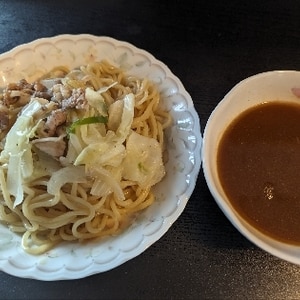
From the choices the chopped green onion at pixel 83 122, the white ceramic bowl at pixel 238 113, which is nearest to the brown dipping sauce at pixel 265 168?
the white ceramic bowl at pixel 238 113

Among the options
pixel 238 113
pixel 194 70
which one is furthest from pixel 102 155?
pixel 194 70

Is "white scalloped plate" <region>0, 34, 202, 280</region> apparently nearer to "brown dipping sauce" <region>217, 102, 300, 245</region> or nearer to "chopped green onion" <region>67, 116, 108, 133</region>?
"brown dipping sauce" <region>217, 102, 300, 245</region>

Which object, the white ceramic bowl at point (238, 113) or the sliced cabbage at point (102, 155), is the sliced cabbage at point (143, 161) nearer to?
the sliced cabbage at point (102, 155)

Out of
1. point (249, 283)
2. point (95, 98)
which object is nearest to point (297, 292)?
point (249, 283)

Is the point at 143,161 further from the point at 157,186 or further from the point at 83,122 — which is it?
the point at 83,122

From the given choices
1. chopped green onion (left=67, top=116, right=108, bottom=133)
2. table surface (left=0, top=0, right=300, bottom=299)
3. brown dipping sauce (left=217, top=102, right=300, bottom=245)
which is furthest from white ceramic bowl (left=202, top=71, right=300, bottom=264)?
chopped green onion (left=67, top=116, right=108, bottom=133)

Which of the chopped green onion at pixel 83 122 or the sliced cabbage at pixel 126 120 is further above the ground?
the chopped green onion at pixel 83 122

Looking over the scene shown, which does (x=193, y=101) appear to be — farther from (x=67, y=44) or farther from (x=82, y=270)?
(x=82, y=270)
